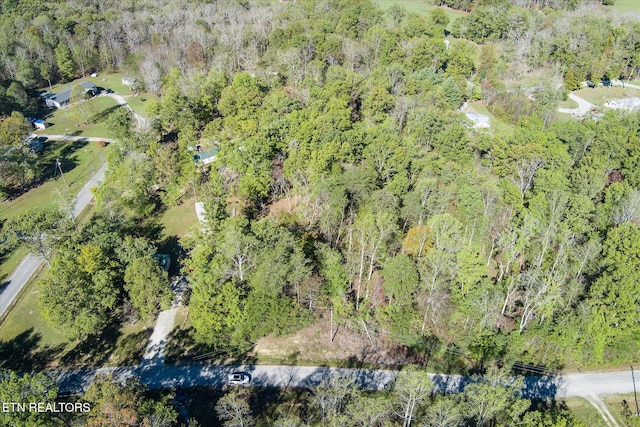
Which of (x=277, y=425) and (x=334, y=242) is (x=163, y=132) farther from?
(x=277, y=425)

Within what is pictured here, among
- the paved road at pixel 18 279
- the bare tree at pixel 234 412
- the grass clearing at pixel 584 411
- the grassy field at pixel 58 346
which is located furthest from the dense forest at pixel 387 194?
the paved road at pixel 18 279

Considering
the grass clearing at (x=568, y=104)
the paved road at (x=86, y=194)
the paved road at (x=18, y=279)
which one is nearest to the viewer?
the paved road at (x=18, y=279)

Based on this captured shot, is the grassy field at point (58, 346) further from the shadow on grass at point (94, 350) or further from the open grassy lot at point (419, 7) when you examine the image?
the open grassy lot at point (419, 7)

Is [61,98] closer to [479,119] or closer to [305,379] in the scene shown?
[479,119]

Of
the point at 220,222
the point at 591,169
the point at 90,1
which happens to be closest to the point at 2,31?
the point at 90,1

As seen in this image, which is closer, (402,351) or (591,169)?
(402,351)

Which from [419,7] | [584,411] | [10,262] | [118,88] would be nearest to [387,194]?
[584,411]

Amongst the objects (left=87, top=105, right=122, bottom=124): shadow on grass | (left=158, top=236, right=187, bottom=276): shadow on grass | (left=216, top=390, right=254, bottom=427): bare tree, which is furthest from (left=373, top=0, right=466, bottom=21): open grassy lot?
(left=216, top=390, right=254, bottom=427): bare tree
